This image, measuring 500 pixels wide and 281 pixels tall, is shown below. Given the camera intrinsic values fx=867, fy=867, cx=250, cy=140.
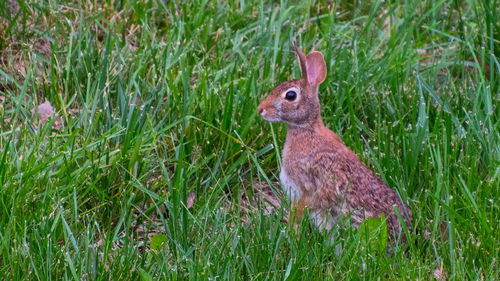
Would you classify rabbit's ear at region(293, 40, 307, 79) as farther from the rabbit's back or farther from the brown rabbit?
the rabbit's back

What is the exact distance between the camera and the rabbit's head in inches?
188

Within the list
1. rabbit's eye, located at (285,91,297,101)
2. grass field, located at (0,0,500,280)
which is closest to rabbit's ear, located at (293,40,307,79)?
rabbit's eye, located at (285,91,297,101)

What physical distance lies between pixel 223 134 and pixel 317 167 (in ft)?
2.13

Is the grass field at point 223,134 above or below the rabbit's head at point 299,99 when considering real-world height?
below

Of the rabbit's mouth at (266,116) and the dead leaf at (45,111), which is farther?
the dead leaf at (45,111)

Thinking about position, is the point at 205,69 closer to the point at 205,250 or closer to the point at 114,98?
the point at 114,98

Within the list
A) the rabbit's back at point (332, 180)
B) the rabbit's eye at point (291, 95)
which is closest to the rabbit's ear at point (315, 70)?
the rabbit's eye at point (291, 95)

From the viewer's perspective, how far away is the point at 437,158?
4.61 m

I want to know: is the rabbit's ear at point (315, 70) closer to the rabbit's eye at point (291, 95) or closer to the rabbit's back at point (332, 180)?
the rabbit's eye at point (291, 95)

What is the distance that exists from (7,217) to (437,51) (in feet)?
11.7

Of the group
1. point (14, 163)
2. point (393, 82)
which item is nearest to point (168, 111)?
point (14, 163)

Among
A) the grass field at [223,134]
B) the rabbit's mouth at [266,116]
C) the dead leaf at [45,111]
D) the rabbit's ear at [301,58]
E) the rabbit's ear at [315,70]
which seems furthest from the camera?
the dead leaf at [45,111]

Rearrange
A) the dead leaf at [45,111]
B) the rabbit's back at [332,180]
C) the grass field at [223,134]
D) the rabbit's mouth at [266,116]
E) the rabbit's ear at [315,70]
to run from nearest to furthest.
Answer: the grass field at [223,134] → the rabbit's back at [332,180] → the rabbit's mouth at [266,116] → the rabbit's ear at [315,70] → the dead leaf at [45,111]

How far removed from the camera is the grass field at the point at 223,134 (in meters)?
4.03
